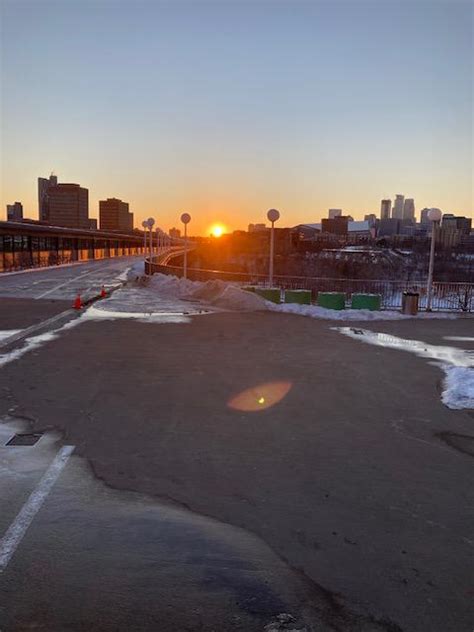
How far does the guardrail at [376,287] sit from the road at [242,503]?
13.4 meters

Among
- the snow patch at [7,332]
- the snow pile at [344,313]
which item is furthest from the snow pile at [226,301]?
the snow patch at [7,332]

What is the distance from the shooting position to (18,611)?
129 inches

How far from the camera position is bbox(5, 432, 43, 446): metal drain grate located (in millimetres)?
6160

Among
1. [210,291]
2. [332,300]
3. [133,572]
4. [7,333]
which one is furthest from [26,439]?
[210,291]

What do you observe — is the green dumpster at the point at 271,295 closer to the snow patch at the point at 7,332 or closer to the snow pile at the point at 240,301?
the snow pile at the point at 240,301

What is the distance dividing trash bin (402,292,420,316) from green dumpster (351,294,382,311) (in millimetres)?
1005

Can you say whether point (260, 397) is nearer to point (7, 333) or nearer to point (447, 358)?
point (447, 358)

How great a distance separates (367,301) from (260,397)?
12561 mm

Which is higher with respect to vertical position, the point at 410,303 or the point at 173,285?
the point at 410,303

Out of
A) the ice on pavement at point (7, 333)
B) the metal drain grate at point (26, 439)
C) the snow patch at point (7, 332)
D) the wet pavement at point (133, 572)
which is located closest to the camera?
the wet pavement at point (133, 572)

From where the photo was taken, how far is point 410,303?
761 inches

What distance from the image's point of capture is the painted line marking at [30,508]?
12.9 feet

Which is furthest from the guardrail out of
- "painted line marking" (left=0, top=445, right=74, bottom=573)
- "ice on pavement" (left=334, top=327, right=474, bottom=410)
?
"painted line marking" (left=0, top=445, right=74, bottom=573)

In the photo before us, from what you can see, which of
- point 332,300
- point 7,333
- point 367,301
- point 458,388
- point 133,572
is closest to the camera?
point 133,572
